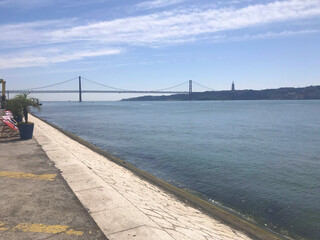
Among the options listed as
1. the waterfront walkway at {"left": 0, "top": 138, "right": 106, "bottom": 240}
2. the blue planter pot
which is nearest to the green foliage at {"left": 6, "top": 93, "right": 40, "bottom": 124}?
the blue planter pot

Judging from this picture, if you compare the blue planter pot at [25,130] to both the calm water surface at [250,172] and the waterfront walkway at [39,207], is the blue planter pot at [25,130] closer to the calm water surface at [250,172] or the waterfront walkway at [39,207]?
the waterfront walkway at [39,207]

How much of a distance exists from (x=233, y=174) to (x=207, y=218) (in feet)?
19.7

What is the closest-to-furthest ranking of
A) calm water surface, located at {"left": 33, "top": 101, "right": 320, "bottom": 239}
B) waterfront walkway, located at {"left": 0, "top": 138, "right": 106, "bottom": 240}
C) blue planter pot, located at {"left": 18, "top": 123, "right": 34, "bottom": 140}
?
waterfront walkway, located at {"left": 0, "top": 138, "right": 106, "bottom": 240}, calm water surface, located at {"left": 33, "top": 101, "right": 320, "bottom": 239}, blue planter pot, located at {"left": 18, "top": 123, "right": 34, "bottom": 140}

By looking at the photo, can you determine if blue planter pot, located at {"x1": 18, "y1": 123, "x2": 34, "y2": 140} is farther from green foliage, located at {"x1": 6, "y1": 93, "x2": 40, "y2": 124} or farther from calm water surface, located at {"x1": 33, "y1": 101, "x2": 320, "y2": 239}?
calm water surface, located at {"x1": 33, "y1": 101, "x2": 320, "y2": 239}

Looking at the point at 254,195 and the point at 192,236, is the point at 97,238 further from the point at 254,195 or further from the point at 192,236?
the point at 254,195

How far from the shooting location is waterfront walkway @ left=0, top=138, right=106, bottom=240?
3.75 m

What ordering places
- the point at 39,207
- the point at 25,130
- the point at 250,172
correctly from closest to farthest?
the point at 39,207 → the point at 25,130 → the point at 250,172

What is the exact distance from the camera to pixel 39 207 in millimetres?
4570

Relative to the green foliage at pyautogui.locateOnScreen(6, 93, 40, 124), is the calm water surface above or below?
below

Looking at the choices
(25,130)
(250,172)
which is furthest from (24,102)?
(250,172)

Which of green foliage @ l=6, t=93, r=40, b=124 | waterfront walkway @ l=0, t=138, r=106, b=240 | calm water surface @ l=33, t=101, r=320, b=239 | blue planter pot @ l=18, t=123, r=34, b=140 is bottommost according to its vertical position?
calm water surface @ l=33, t=101, r=320, b=239

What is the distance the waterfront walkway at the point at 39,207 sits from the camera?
148 inches

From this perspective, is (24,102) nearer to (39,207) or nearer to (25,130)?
(25,130)

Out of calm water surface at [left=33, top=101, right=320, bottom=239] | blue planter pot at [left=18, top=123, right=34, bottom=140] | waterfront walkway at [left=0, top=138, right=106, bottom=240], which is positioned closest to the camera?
waterfront walkway at [left=0, top=138, right=106, bottom=240]
